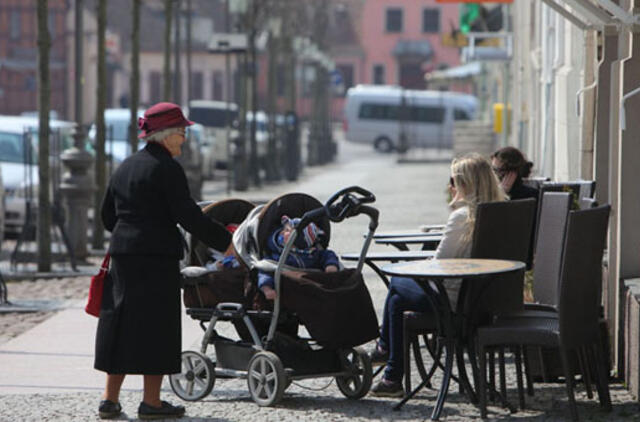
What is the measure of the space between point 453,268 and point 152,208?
155cm

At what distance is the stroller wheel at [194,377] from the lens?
880 cm

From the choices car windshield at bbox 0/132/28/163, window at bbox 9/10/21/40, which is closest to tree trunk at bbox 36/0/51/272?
car windshield at bbox 0/132/28/163

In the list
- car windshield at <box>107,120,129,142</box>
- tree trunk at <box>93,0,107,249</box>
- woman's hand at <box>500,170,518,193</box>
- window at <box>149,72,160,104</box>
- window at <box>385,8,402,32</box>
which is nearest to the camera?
woman's hand at <box>500,170,518,193</box>

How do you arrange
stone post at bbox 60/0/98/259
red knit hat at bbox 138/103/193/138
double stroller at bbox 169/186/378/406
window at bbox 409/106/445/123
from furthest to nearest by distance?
1. window at bbox 409/106/445/123
2. stone post at bbox 60/0/98/259
3. double stroller at bbox 169/186/378/406
4. red knit hat at bbox 138/103/193/138

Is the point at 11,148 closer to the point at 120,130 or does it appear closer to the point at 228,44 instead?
the point at 228,44

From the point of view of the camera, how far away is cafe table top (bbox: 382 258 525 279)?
7.80 m

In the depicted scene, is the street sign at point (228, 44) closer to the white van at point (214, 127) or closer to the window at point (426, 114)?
the white van at point (214, 127)

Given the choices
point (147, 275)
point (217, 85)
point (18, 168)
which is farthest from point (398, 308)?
point (217, 85)

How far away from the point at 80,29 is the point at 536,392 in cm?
1445

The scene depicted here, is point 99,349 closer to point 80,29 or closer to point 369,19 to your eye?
point 80,29

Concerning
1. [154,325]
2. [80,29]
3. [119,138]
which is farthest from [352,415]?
[119,138]

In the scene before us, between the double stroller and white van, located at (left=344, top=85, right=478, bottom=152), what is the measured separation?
5859cm

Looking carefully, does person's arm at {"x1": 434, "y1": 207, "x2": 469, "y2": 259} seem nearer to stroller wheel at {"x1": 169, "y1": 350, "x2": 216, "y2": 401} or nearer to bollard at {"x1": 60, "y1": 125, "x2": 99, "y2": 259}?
stroller wheel at {"x1": 169, "y1": 350, "x2": 216, "y2": 401}

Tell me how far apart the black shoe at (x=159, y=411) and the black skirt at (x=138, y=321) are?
189 mm
